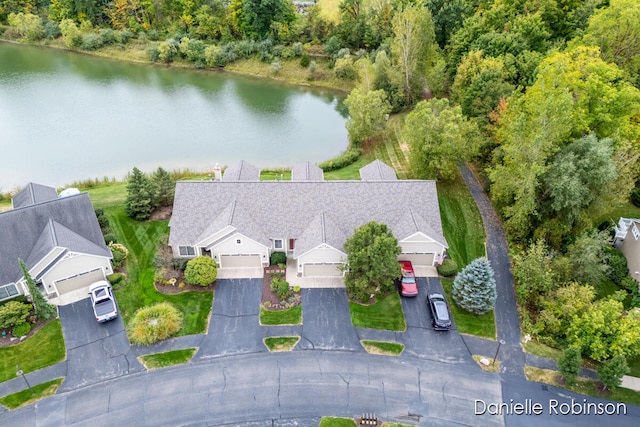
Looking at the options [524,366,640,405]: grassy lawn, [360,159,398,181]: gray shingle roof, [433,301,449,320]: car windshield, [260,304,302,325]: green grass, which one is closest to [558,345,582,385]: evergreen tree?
[524,366,640,405]: grassy lawn

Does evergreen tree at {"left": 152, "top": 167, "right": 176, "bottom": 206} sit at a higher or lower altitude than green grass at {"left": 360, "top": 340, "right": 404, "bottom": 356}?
higher

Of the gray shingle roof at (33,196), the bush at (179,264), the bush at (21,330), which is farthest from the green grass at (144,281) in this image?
the bush at (21,330)

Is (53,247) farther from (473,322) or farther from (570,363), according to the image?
(570,363)

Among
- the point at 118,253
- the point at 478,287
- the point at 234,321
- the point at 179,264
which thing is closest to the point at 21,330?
the point at 118,253

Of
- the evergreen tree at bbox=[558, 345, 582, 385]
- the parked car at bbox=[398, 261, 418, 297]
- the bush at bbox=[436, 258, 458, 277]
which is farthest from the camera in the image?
the bush at bbox=[436, 258, 458, 277]

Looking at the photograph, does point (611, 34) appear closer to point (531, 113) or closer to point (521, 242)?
point (531, 113)

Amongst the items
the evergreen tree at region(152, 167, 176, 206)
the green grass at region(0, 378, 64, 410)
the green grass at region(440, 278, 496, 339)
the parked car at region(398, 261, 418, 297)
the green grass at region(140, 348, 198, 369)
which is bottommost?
the green grass at region(0, 378, 64, 410)

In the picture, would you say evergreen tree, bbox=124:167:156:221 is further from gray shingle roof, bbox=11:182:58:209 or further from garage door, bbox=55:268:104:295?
garage door, bbox=55:268:104:295
